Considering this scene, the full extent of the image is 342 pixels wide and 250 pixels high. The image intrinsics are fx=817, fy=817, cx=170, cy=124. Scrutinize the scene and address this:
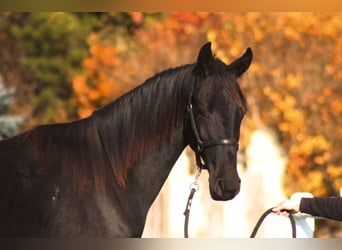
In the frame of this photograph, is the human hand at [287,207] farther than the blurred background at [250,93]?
No

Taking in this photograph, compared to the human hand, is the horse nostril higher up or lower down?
higher up

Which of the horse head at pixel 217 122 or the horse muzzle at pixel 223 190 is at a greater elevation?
the horse head at pixel 217 122

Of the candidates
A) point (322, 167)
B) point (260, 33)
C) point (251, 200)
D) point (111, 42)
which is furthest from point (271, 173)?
point (111, 42)

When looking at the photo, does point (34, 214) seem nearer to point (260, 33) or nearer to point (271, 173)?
point (271, 173)

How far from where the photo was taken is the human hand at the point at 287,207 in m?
4.12

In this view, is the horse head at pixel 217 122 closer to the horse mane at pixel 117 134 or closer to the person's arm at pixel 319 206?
the horse mane at pixel 117 134

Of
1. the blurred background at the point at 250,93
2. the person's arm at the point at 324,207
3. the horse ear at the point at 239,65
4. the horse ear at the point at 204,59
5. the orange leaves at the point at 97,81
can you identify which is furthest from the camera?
the orange leaves at the point at 97,81

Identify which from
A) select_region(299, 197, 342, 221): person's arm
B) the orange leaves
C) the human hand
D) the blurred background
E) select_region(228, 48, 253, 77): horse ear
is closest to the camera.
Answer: select_region(299, 197, 342, 221): person's arm

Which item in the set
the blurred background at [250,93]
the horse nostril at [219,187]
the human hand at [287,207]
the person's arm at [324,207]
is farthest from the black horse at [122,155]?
the blurred background at [250,93]

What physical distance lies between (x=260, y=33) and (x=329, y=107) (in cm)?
176

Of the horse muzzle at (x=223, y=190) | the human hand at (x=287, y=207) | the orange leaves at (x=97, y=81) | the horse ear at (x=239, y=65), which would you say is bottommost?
the human hand at (x=287, y=207)

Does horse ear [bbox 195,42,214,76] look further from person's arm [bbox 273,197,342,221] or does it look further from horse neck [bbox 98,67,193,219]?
person's arm [bbox 273,197,342,221]

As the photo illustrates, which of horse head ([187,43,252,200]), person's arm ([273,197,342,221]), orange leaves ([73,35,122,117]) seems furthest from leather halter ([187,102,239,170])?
orange leaves ([73,35,122,117])

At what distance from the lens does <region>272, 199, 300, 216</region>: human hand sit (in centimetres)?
412
